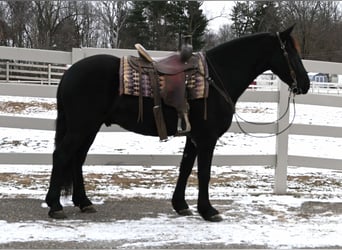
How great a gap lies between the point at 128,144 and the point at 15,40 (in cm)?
2999

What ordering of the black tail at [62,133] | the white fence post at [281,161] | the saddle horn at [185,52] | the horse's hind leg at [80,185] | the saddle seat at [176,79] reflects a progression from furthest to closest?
the white fence post at [281,161], the horse's hind leg at [80,185], the black tail at [62,133], the saddle horn at [185,52], the saddle seat at [176,79]

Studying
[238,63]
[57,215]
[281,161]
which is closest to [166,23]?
[281,161]

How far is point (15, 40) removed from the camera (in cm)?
3625

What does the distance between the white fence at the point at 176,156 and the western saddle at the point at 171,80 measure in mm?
1197

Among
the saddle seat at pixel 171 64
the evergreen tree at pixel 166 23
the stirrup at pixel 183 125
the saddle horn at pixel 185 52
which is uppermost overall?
the evergreen tree at pixel 166 23

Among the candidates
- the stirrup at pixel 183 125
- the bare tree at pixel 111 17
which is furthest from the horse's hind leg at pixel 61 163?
the bare tree at pixel 111 17

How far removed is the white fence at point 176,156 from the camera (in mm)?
5816

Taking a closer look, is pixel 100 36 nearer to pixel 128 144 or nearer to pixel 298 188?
pixel 128 144

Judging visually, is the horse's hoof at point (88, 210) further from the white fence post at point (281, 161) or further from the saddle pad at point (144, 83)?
the white fence post at point (281, 161)

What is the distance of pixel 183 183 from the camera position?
17.1ft

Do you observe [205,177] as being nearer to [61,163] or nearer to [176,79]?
[176,79]

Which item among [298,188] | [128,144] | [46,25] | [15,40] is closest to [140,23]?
[46,25]

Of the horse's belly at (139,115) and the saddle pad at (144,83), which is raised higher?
the saddle pad at (144,83)

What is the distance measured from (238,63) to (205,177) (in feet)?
4.41
